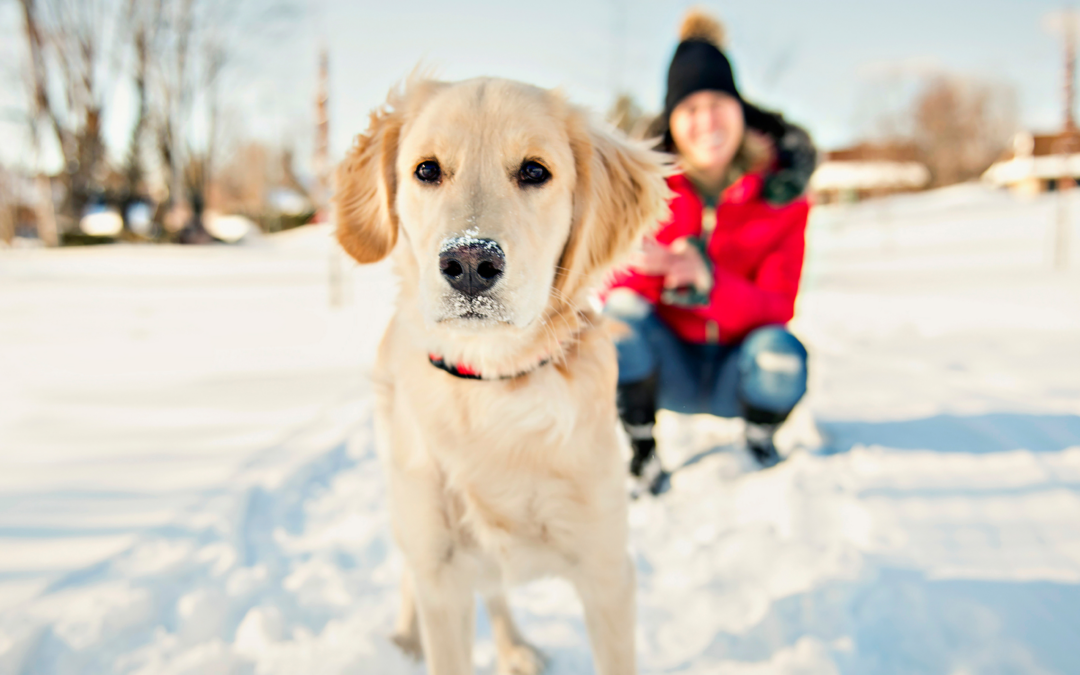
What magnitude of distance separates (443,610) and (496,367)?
557 mm

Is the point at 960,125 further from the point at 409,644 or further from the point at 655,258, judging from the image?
the point at 409,644

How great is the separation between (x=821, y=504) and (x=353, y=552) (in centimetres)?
170

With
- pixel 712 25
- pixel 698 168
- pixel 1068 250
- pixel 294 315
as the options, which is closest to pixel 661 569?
pixel 698 168

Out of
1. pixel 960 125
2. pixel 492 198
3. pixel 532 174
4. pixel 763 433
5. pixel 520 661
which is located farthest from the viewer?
pixel 960 125

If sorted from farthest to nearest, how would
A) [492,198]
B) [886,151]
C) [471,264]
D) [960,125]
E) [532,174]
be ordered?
[960,125], [886,151], [532,174], [492,198], [471,264]

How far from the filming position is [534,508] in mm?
1318

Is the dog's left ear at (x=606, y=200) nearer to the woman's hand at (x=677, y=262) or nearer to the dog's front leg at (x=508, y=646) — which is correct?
the woman's hand at (x=677, y=262)

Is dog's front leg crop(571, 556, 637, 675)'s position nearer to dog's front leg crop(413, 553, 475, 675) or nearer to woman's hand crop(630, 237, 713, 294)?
dog's front leg crop(413, 553, 475, 675)

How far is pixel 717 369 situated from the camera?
284 cm

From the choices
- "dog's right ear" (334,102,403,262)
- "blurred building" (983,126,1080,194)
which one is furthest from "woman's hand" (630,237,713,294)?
"blurred building" (983,126,1080,194)

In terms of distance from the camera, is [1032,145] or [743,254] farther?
[1032,145]

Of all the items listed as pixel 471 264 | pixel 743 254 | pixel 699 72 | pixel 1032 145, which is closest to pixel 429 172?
pixel 471 264

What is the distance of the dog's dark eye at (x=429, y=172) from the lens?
56.0 inches

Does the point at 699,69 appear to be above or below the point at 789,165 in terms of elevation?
above
